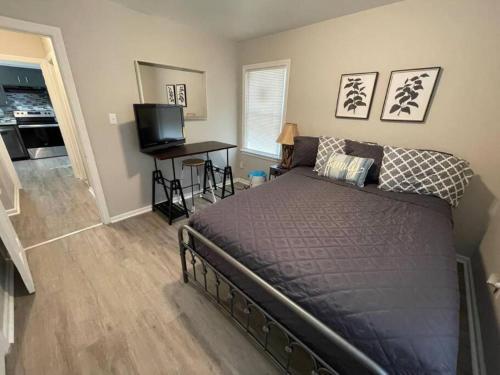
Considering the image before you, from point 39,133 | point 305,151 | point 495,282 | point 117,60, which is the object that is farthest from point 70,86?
point 39,133

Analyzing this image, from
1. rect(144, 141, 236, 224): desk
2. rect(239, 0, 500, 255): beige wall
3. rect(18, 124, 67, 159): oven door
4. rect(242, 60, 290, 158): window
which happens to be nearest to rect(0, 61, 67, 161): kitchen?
rect(18, 124, 67, 159): oven door

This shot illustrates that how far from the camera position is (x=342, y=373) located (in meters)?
0.88

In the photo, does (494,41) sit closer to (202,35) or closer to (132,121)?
(202,35)

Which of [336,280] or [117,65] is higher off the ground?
[117,65]

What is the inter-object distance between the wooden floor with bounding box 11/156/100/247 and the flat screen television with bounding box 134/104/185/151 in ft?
4.11

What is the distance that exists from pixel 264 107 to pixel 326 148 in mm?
1407

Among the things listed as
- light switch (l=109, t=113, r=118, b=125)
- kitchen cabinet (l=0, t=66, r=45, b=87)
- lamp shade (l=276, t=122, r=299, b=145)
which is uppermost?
kitchen cabinet (l=0, t=66, r=45, b=87)

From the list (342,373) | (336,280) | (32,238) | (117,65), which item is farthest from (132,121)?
(342,373)

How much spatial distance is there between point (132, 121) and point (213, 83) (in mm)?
1353

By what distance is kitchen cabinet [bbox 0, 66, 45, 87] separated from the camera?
510cm

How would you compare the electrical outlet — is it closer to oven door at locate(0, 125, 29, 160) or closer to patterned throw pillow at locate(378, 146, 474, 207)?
patterned throw pillow at locate(378, 146, 474, 207)

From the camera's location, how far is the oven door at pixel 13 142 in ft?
15.9

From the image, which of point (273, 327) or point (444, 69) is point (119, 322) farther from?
point (444, 69)

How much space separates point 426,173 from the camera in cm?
185
